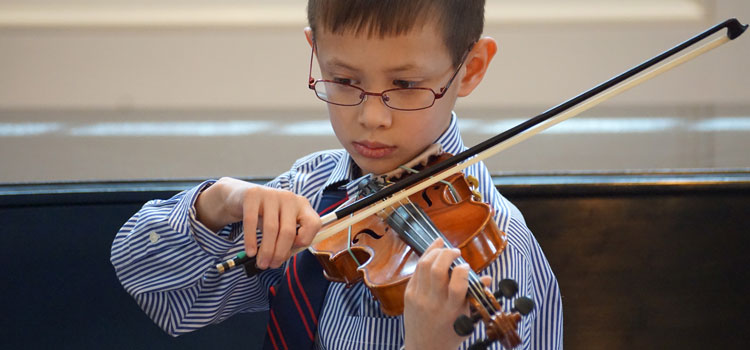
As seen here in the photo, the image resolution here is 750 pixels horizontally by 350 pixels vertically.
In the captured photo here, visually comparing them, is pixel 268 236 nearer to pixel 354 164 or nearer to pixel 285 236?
pixel 285 236

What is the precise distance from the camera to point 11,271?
112cm

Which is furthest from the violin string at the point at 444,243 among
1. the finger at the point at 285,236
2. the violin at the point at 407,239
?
the finger at the point at 285,236

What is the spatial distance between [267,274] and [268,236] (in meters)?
0.24

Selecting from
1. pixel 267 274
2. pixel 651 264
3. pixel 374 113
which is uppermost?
pixel 374 113

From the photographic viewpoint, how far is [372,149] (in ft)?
2.34

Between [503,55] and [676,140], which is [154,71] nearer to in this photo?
[503,55]

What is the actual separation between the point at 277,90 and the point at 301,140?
0.31 feet

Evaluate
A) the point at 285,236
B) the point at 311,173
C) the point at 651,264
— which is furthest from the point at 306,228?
the point at 651,264

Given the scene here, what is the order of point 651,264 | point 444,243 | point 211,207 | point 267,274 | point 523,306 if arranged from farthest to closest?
point 651,264
point 267,274
point 211,207
point 444,243
point 523,306

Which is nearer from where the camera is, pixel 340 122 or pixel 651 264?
pixel 340 122

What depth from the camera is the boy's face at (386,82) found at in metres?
0.68

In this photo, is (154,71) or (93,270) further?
(154,71)

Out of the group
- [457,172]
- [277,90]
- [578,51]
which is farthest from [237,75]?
[457,172]

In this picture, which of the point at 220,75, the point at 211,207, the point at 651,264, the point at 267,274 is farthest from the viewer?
the point at 220,75
